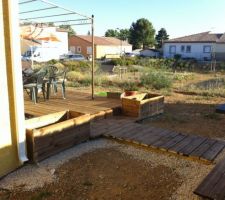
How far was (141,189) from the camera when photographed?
3.49 metres

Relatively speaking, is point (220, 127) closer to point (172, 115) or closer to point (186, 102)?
point (172, 115)

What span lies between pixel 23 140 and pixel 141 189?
6.03 ft

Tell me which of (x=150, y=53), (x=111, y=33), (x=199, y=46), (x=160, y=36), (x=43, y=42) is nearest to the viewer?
(x=43, y=42)

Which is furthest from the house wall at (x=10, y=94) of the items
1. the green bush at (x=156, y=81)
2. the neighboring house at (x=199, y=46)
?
the neighboring house at (x=199, y=46)

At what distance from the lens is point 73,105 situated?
7195mm

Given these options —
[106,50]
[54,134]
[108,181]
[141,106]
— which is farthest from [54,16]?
[106,50]

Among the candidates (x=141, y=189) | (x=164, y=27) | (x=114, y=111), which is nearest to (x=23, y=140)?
(x=141, y=189)

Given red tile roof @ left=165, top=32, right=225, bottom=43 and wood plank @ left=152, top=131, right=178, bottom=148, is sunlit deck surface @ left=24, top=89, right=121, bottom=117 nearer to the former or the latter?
wood plank @ left=152, top=131, right=178, bottom=148

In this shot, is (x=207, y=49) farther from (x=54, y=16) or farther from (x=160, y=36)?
(x=54, y=16)

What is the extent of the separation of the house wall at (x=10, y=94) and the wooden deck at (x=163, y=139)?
1.64 metres

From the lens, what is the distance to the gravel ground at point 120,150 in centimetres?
357

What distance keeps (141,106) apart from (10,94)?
11.4 feet

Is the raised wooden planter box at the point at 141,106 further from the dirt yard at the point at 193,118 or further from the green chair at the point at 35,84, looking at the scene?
the green chair at the point at 35,84

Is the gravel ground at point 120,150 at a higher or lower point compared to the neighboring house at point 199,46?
lower
